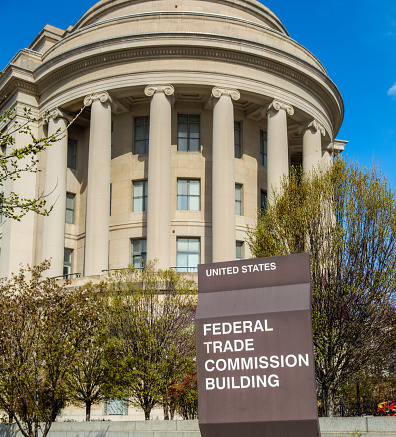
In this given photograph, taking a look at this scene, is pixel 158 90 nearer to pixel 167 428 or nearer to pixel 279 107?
pixel 279 107

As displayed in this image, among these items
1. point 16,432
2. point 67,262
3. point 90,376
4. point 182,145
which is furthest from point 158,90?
point 16,432

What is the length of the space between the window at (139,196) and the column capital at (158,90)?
6.27 m

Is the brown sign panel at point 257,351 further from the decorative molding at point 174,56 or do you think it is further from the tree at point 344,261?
the decorative molding at point 174,56

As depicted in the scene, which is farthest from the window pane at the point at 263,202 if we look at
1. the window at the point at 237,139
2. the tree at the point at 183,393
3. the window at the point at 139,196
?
the tree at the point at 183,393

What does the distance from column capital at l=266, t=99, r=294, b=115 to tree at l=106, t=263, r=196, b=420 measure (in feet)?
63.5

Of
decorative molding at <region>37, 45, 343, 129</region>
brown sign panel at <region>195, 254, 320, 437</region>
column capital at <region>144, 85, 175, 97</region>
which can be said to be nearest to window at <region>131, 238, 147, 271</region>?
column capital at <region>144, 85, 175, 97</region>

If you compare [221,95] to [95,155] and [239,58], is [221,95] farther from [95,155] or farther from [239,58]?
[95,155]

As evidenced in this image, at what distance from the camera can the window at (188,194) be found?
45.2 meters

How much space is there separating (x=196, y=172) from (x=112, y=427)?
26.3 metres

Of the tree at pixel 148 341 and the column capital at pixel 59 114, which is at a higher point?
→ the column capital at pixel 59 114

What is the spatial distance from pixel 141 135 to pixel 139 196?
459cm

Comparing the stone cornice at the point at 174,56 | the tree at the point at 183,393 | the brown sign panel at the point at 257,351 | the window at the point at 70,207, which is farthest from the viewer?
the window at the point at 70,207

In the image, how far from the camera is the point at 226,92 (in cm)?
4350

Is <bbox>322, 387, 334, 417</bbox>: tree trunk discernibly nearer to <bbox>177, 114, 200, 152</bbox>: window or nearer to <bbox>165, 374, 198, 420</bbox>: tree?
<bbox>165, 374, 198, 420</bbox>: tree
